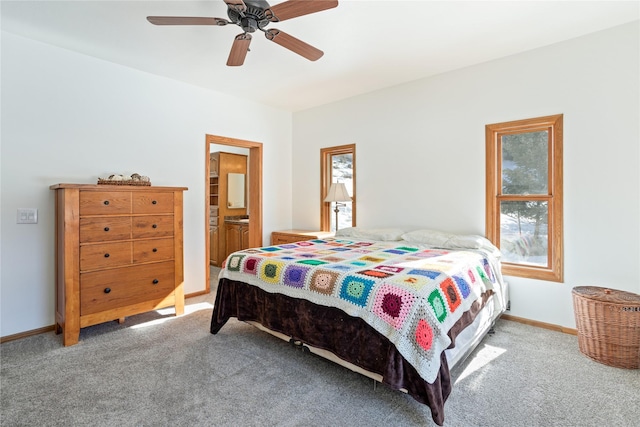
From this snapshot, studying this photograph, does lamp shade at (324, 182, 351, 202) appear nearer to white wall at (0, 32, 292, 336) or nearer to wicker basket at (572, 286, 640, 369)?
white wall at (0, 32, 292, 336)

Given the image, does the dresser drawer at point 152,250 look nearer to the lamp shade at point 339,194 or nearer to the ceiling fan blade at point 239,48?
the ceiling fan blade at point 239,48

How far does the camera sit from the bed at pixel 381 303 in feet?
5.31

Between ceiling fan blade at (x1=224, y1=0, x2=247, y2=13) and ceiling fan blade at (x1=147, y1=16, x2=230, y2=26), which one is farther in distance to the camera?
ceiling fan blade at (x1=147, y1=16, x2=230, y2=26)

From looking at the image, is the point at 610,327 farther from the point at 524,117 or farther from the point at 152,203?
the point at 152,203

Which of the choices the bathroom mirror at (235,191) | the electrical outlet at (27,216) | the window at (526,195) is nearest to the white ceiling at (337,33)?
the window at (526,195)

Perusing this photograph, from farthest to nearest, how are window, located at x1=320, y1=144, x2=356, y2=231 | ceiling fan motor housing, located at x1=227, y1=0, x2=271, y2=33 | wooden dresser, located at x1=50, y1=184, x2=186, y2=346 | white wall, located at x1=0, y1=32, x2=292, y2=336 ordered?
window, located at x1=320, y1=144, x2=356, y2=231 < white wall, located at x1=0, y1=32, x2=292, y2=336 < wooden dresser, located at x1=50, y1=184, x2=186, y2=346 < ceiling fan motor housing, located at x1=227, y1=0, x2=271, y2=33

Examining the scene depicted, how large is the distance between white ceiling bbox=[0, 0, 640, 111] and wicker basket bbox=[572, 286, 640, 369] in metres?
2.17

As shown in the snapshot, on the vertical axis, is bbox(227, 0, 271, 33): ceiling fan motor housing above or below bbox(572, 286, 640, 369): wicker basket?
above

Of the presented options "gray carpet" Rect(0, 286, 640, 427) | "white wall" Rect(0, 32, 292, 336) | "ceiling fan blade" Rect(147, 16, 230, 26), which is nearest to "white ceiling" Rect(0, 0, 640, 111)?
"white wall" Rect(0, 32, 292, 336)

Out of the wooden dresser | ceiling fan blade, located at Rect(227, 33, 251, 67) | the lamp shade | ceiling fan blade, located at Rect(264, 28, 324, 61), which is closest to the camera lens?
ceiling fan blade, located at Rect(264, 28, 324, 61)

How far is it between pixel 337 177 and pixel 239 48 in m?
2.63

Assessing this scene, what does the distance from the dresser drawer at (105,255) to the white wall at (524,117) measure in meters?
2.76

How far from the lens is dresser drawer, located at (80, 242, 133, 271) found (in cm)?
262

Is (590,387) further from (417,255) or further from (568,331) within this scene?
(417,255)
